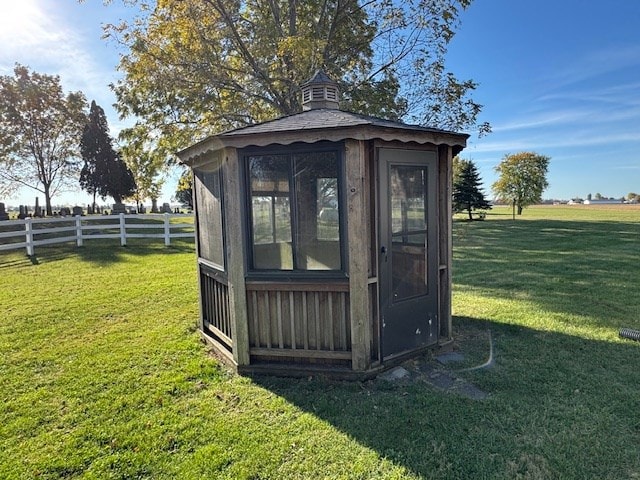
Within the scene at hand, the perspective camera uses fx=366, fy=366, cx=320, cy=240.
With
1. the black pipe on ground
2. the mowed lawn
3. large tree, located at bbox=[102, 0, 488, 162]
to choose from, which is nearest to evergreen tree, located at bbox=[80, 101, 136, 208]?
large tree, located at bbox=[102, 0, 488, 162]

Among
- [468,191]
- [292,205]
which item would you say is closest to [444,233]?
[292,205]

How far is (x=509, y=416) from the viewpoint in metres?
2.76

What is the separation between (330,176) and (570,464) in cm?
265

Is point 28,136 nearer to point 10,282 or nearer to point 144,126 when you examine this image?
point 144,126

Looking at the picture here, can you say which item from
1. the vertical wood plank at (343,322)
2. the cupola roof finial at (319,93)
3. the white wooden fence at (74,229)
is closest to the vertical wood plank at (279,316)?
the vertical wood plank at (343,322)

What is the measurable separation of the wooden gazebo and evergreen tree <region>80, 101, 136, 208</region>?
27169 mm

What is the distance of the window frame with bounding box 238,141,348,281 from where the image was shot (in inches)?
128

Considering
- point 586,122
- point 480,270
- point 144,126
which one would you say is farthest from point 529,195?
point 144,126

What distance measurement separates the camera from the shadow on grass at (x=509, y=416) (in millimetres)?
2266

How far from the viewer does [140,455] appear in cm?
241

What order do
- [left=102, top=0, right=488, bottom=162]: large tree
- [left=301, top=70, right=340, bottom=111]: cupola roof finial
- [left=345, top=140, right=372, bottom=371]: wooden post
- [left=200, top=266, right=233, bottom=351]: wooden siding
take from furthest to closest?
1. [left=102, top=0, right=488, bottom=162]: large tree
2. [left=301, top=70, right=340, bottom=111]: cupola roof finial
3. [left=200, top=266, right=233, bottom=351]: wooden siding
4. [left=345, top=140, right=372, bottom=371]: wooden post

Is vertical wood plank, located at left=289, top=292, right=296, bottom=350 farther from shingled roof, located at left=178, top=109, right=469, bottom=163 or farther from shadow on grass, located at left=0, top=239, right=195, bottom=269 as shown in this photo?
shadow on grass, located at left=0, top=239, right=195, bottom=269

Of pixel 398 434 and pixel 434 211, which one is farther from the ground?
pixel 434 211

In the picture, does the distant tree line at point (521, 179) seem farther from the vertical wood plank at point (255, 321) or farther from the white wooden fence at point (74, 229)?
the vertical wood plank at point (255, 321)
